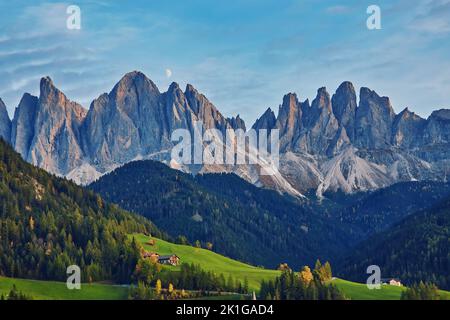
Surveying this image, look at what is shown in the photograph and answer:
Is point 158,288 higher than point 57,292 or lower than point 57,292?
higher

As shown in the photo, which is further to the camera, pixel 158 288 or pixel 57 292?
pixel 158 288

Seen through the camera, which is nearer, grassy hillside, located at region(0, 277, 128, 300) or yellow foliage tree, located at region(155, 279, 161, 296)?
grassy hillside, located at region(0, 277, 128, 300)

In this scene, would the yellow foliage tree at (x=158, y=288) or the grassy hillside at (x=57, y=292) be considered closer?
the grassy hillside at (x=57, y=292)
